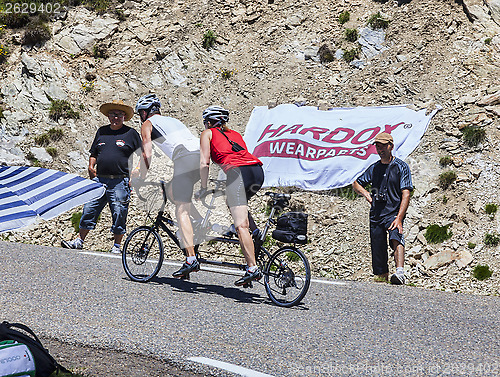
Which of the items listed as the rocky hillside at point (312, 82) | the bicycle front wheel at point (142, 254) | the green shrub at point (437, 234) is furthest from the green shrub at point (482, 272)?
the bicycle front wheel at point (142, 254)

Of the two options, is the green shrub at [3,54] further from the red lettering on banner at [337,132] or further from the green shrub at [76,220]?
the red lettering on banner at [337,132]

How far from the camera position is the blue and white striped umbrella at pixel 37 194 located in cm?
368

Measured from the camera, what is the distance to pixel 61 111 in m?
19.5

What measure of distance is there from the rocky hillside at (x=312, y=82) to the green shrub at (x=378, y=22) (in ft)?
0.16

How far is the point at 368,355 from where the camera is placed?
4887 mm

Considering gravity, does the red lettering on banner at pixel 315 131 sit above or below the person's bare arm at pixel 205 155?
above

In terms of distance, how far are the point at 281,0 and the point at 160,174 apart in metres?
9.71

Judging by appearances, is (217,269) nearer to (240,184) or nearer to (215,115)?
(240,184)

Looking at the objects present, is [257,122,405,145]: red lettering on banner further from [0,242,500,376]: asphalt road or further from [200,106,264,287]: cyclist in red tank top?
[200,106,264,287]: cyclist in red tank top

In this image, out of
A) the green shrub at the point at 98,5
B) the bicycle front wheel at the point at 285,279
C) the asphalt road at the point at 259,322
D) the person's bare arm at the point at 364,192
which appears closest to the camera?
the asphalt road at the point at 259,322

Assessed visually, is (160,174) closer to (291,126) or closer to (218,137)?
(291,126)

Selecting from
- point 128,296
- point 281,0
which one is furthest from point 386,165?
point 281,0

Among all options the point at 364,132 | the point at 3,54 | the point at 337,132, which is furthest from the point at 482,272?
the point at 3,54

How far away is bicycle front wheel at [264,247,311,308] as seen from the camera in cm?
656
